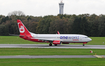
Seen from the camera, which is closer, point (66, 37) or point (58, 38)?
point (66, 37)

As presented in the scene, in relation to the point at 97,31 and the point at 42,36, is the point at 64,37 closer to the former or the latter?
the point at 42,36

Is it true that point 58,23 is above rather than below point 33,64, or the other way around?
above

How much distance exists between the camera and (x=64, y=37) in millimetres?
51719

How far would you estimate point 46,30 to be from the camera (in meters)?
138

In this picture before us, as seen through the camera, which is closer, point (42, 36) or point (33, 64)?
point (33, 64)

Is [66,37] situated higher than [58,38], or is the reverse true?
[66,37]

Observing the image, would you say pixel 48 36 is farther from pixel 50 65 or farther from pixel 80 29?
pixel 80 29

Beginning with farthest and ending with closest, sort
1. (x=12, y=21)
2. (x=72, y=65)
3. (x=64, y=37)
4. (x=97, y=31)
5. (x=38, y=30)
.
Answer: (x=12, y=21), (x=38, y=30), (x=97, y=31), (x=64, y=37), (x=72, y=65)

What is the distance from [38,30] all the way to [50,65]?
123m

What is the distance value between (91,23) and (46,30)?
108 feet

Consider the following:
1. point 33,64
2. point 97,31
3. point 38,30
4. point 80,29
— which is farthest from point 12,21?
point 33,64

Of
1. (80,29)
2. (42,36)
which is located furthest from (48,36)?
(80,29)

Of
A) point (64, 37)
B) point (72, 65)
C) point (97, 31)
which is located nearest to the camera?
point (72, 65)

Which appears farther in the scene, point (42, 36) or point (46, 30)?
point (46, 30)
